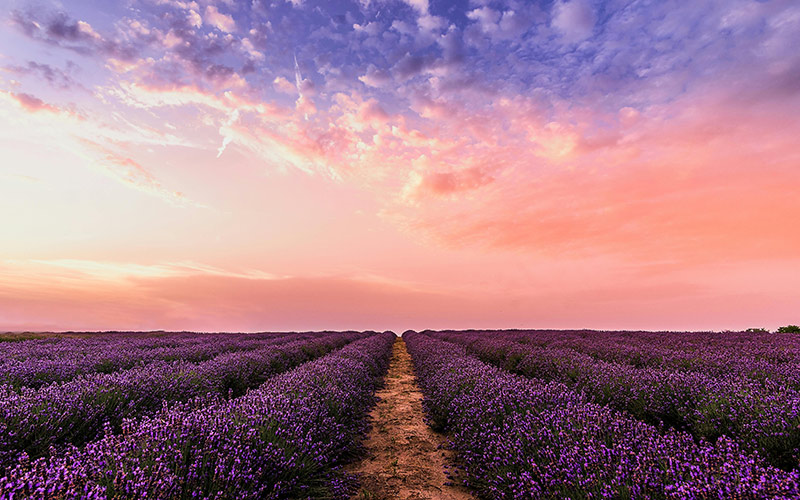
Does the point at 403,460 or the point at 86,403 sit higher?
the point at 86,403

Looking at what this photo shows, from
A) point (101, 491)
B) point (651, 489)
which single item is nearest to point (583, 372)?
point (651, 489)

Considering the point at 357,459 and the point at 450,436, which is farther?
the point at 450,436

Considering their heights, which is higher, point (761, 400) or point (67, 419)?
point (761, 400)

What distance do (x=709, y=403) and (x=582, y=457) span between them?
300 cm

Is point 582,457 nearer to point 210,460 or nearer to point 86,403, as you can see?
point 210,460

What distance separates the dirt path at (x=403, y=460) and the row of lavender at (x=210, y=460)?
0.37m

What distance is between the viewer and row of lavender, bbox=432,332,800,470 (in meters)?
3.67

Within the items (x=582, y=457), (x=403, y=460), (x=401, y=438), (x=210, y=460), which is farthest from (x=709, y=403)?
(x=210, y=460)

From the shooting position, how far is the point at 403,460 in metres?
4.82

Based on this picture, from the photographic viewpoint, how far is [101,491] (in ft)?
6.42

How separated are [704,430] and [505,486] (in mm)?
2785

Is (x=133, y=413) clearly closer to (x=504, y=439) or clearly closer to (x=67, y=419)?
(x=67, y=419)

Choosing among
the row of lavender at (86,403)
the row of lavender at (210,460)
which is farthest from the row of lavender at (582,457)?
the row of lavender at (86,403)

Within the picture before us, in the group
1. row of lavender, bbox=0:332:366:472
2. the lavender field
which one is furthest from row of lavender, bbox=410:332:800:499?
row of lavender, bbox=0:332:366:472
